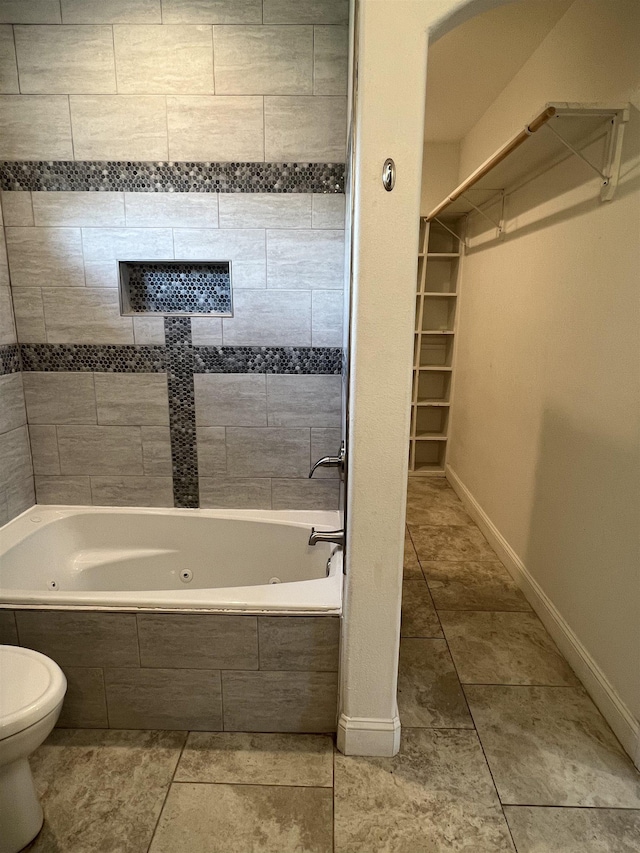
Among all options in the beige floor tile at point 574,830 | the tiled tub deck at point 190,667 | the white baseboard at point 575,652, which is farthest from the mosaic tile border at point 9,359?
the white baseboard at point 575,652

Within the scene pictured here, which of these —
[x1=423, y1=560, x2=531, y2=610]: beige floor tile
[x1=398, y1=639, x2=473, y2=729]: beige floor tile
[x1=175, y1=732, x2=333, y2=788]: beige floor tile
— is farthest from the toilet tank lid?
[x1=423, y1=560, x2=531, y2=610]: beige floor tile

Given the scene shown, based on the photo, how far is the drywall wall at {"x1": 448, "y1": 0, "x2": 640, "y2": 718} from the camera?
1.59m

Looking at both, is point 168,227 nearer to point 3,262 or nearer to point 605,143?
point 3,262

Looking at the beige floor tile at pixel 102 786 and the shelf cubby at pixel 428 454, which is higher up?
the shelf cubby at pixel 428 454

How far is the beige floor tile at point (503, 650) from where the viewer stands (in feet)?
6.19

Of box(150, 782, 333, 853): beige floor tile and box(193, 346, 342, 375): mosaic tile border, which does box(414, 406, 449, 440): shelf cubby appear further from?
box(150, 782, 333, 853): beige floor tile

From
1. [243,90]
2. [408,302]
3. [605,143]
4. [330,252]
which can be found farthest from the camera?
[330,252]

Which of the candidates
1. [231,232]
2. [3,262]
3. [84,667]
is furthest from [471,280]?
[84,667]

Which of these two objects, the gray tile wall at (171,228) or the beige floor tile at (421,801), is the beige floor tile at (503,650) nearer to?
the beige floor tile at (421,801)

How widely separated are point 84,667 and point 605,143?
259cm

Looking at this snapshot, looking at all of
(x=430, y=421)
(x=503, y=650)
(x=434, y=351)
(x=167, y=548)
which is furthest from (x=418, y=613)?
(x=434, y=351)

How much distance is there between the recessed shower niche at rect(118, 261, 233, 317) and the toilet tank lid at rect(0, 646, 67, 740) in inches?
57.7

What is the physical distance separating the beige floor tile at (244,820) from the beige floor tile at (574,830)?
0.53 meters

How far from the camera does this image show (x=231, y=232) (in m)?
2.11
